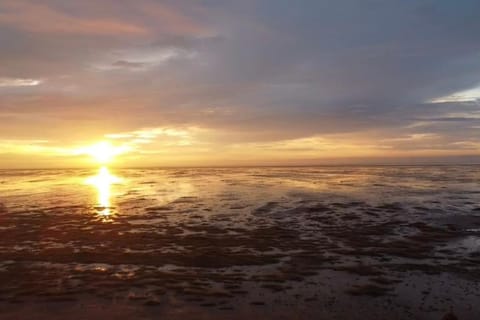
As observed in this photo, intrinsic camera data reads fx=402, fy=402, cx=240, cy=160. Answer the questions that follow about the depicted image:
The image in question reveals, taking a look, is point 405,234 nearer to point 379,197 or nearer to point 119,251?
point 119,251

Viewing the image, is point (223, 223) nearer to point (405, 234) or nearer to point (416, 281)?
point (405, 234)

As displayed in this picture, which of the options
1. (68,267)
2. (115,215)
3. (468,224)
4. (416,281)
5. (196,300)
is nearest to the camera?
(196,300)

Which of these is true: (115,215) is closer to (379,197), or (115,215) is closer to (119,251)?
(119,251)

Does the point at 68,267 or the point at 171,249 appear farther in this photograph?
the point at 171,249

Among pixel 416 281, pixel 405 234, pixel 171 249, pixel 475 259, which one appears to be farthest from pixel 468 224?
pixel 171 249

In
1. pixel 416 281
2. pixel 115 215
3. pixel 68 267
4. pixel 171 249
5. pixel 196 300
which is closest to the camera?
pixel 196 300

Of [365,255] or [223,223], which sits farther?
[223,223]

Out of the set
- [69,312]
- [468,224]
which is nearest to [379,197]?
[468,224]

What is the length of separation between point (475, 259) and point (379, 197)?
23.7 metres

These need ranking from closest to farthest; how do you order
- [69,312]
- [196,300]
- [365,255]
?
[69,312]
[196,300]
[365,255]

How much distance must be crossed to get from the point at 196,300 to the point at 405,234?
46.1 feet

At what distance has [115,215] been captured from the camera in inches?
1161

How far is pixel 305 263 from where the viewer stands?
1631cm

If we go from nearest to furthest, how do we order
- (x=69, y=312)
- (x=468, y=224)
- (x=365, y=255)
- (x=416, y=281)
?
(x=69, y=312) → (x=416, y=281) → (x=365, y=255) → (x=468, y=224)
